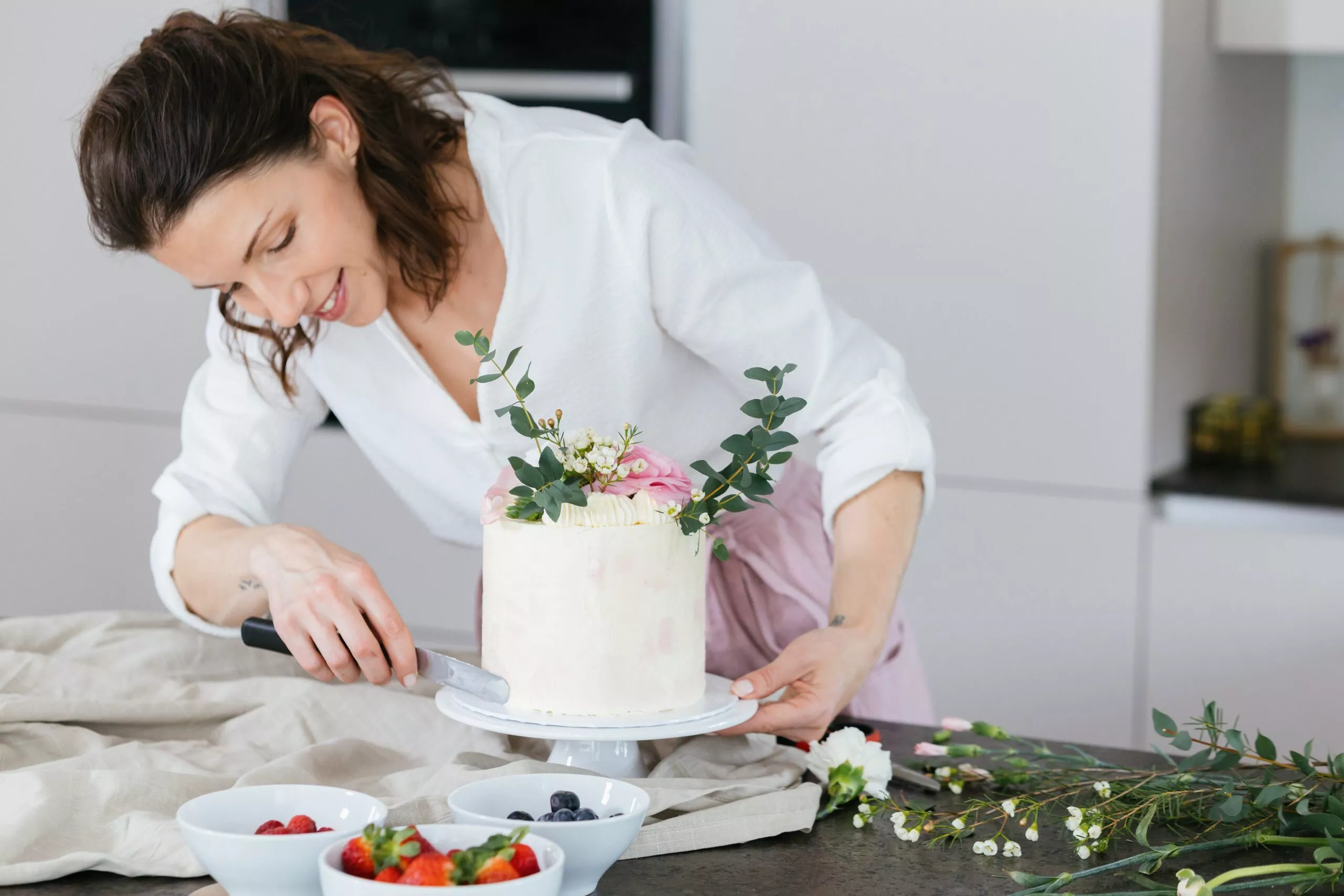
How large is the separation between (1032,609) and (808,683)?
4.09ft

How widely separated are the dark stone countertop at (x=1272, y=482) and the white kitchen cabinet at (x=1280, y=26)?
2.08 ft

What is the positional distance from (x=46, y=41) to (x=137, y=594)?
108cm

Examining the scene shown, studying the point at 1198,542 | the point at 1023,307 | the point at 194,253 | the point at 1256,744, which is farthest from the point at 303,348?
the point at 1198,542

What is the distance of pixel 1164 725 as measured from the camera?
1033 mm

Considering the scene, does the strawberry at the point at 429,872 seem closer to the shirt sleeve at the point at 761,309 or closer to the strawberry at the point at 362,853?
the strawberry at the point at 362,853

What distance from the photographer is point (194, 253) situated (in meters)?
1.26

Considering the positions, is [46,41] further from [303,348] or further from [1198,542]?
[1198,542]

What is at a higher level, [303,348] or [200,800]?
[303,348]

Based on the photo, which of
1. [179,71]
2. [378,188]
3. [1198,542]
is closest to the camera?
[179,71]

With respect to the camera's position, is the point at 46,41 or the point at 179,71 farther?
the point at 46,41

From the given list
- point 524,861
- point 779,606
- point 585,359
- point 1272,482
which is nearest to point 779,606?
point 779,606

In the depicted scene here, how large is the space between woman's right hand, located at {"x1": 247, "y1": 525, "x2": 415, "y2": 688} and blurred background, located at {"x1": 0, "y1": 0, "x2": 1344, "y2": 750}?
1327mm

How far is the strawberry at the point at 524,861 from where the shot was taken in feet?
2.61

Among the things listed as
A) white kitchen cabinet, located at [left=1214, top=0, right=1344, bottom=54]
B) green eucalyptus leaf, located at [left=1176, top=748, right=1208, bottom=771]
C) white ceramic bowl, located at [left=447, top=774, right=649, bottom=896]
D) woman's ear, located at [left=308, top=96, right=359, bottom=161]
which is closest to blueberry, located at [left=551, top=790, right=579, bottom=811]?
white ceramic bowl, located at [left=447, top=774, right=649, bottom=896]
